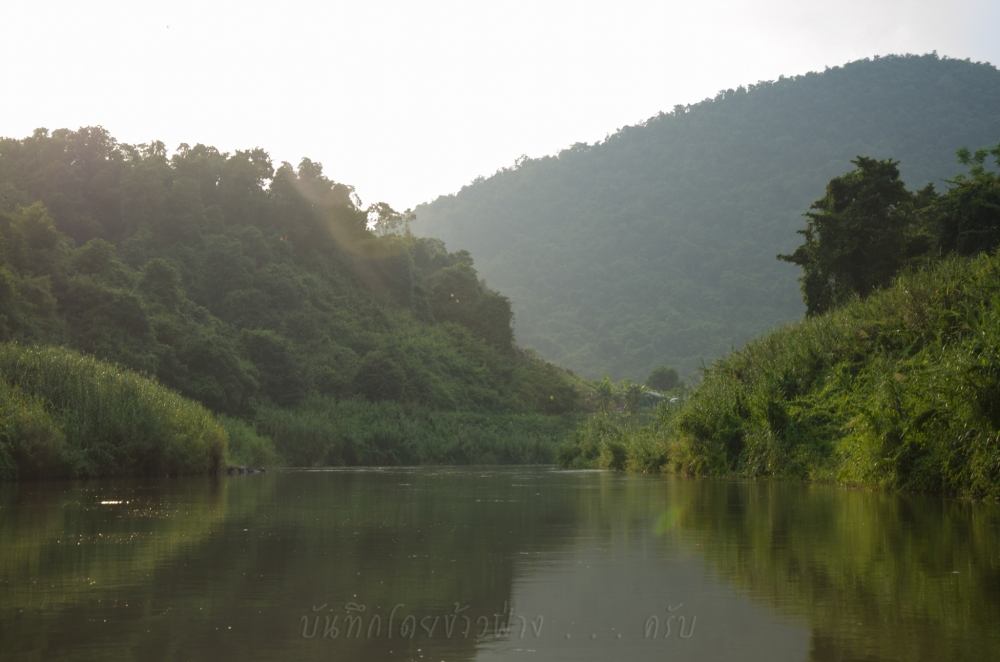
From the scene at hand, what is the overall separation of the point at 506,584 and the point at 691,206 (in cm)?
12649

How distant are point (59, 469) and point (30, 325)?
1897 centimetres

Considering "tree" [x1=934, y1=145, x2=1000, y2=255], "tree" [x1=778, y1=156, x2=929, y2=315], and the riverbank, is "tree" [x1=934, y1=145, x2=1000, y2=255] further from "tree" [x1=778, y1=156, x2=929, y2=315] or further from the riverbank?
the riverbank

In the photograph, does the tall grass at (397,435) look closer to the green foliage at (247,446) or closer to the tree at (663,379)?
the green foliage at (247,446)

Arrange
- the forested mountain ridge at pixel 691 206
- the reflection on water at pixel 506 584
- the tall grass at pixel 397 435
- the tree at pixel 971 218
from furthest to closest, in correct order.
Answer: the forested mountain ridge at pixel 691 206
the tall grass at pixel 397 435
the tree at pixel 971 218
the reflection on water at pixel 506 584

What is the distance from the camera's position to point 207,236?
79312 millimetres

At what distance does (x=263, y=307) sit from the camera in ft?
246

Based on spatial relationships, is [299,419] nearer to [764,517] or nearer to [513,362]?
[513,362]

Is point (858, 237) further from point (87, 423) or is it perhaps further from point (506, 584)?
point (506, 584)

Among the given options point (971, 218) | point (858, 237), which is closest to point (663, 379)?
point (858, 237)

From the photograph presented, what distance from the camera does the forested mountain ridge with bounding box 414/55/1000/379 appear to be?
373 feet

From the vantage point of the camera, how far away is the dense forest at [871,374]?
17703 millimetres

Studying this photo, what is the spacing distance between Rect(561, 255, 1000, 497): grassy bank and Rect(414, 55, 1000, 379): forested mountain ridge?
246 ft

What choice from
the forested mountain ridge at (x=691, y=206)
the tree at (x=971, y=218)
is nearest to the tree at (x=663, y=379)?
the forested mountain ridge at (x=691, y=206)

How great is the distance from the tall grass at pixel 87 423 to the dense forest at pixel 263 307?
208 mm
